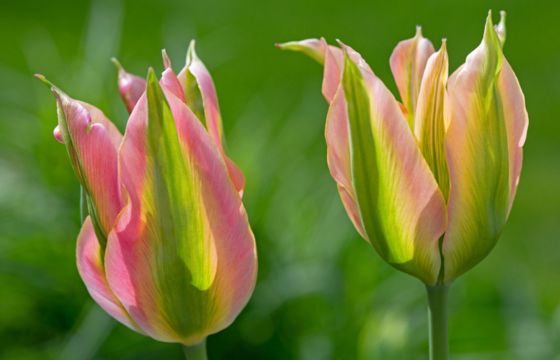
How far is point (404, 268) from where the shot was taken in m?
0.56

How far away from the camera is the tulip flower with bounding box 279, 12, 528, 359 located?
53cm

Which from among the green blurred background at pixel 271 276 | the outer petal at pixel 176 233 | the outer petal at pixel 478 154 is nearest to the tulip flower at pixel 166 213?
the outer petal at pixel 176 233

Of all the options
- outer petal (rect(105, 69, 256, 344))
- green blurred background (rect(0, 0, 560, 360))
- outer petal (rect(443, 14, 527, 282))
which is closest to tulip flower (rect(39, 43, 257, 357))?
outer petal (rect(105, 69, 256, 344))

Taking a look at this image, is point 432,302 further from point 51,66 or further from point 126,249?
point 51,66

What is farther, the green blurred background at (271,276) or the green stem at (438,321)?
the green blurred background at (271,276)

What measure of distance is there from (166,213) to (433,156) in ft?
0.46

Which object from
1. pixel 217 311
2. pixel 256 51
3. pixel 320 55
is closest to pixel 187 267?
pixel 217 311

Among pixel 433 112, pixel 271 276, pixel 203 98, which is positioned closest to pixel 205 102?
pixel 203 98

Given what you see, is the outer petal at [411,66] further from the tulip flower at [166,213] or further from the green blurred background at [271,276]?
the green blurred background at [271,276]

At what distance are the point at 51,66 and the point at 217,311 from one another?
1839 mm

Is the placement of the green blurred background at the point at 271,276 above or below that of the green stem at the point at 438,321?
below

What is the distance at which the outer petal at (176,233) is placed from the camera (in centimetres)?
51

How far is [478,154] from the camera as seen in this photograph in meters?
0.53

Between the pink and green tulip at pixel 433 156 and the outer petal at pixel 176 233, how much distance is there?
7cm
